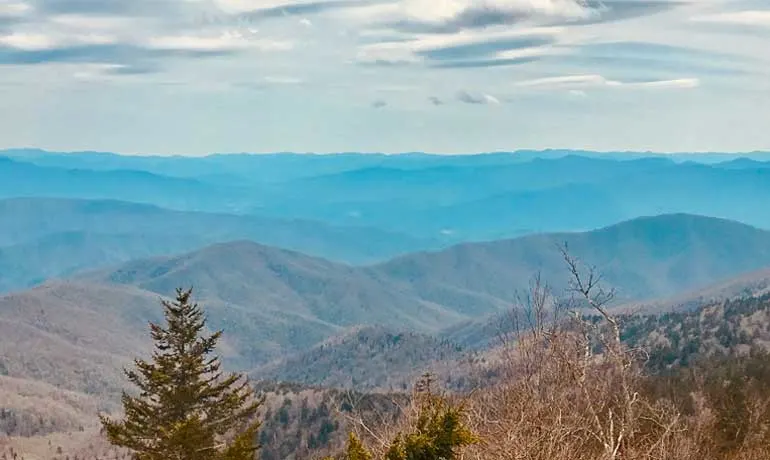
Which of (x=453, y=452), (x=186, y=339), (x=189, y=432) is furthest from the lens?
(x=186, y=339)

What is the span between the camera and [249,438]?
20.3m

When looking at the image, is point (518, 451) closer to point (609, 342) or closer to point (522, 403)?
point (522, 403)

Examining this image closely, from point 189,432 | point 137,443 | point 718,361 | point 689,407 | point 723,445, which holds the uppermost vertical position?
point 189,432

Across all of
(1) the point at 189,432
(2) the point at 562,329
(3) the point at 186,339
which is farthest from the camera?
(3) the point at 186,339

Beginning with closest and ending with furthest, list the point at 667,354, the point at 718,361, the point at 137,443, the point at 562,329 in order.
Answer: the point at 562,329
the point at 137,443
the point at 718,361
the point at 667,354

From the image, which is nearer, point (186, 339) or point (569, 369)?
point (569, 369)

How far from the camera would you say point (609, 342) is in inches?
603

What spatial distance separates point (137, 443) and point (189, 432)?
194 inches

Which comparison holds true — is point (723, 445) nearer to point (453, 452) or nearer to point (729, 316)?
point (453, 452)

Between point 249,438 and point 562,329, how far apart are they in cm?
782

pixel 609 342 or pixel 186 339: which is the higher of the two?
pixel 609 342

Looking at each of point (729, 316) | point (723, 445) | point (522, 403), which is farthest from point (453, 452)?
point (729, 316)

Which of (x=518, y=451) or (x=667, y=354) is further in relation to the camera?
(x=667, y=354)

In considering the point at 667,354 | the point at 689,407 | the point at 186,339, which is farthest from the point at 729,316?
the point at 186,339
